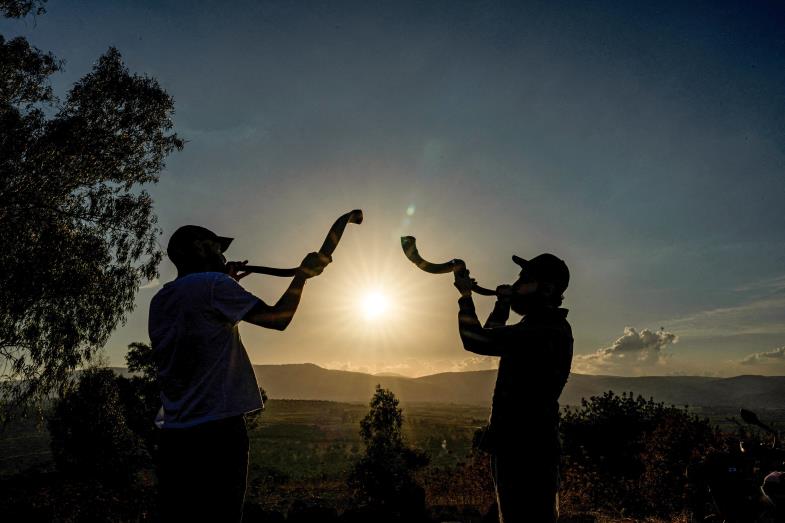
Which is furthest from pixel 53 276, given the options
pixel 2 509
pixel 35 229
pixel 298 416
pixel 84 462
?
pixel 298 416

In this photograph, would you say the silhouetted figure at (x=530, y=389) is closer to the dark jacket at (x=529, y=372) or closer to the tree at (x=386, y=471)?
the dark jacket at (x=529, y=372)

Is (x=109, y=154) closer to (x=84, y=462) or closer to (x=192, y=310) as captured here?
(x=84, y=462)

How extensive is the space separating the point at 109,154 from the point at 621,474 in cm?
2162

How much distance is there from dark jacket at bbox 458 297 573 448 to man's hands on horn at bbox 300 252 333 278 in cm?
108

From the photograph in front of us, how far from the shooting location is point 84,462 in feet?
74.3

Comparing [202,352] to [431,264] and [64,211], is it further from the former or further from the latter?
[64,211]

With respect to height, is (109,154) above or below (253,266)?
above

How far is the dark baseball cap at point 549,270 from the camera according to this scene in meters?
2.92

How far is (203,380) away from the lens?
2180 mm

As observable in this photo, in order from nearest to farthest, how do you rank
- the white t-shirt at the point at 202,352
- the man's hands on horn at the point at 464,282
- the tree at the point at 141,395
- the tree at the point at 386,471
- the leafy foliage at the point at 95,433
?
the white t-shirt at the point at 202,352 < the man's hands on horn at the point at 464,282 < the tree at the point at 386,471 < the leafy foliage at the point at 95,433 < the tree at the point at 141,395

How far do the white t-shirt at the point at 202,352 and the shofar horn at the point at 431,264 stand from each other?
65.9 inches

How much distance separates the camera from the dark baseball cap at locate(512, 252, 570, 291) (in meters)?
2.92

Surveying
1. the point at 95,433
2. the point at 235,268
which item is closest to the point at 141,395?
the point at 95,433

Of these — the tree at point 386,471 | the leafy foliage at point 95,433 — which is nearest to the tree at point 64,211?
the leafy foliage at point 95,433
